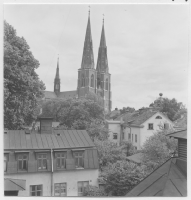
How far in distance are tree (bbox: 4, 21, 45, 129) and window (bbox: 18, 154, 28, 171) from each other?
1561mm

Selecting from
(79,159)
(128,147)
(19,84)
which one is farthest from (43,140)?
(128,147)

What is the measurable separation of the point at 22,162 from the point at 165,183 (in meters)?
5.57

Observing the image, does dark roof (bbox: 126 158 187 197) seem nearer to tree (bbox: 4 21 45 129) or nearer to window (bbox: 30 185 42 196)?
window (bbox: 30 185 42 196)

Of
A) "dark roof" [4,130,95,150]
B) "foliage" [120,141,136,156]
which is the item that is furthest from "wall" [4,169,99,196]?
"foliage" [120,141,136,156]

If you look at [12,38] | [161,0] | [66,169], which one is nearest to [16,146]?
[66,169]

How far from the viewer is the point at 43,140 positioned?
10344mm

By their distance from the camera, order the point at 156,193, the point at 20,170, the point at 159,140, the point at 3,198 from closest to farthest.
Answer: the point at 156,193 < the point at 3,198 < the point at 20,170 < the point at 159,140

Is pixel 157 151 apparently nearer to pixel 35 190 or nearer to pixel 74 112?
pixel 35 190

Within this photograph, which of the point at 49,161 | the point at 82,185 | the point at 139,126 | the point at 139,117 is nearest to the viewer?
the point at 49,161

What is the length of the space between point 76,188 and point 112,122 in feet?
40.0

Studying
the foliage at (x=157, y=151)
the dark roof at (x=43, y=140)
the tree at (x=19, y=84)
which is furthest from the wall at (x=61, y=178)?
the foliage at (x=157, y=151)

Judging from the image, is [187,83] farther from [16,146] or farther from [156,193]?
[16,146]

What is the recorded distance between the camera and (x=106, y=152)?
14.3 m

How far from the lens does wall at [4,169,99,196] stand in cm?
934
